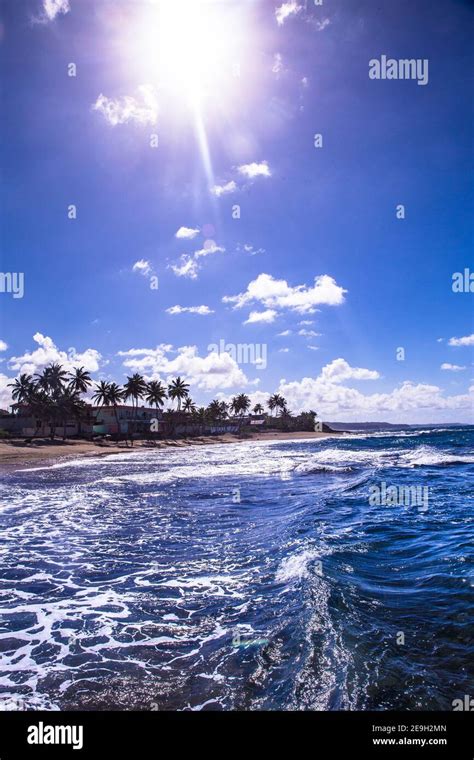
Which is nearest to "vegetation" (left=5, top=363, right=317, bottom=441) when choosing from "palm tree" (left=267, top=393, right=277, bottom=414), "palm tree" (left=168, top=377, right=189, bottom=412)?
"palm tree" (left=168, top=377, right=189, bottom=412)

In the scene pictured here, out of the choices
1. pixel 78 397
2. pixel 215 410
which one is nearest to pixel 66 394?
pixel 78 397

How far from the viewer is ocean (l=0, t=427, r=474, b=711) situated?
15.7ft

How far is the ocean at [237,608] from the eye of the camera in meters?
4.79

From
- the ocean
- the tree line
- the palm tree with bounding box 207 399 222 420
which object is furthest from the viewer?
the palm tree with bounding box 207 399 222 420

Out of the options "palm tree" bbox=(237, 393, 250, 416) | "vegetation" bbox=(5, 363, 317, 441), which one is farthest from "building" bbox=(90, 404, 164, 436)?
"palm tree" bbox=(237, 393, 250, 416)

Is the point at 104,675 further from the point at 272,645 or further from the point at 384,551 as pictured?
the point at 384,551

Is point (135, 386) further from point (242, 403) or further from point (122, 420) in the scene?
point (242, 403)

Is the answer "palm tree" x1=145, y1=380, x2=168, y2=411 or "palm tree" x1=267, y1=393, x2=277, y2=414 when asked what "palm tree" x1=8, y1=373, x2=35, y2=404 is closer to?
"palm tree" x1=145, y1=380, x2=168, y2=411

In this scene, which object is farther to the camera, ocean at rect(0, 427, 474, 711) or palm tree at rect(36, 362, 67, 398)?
palm tree at rect(36, 362, 67, 398)

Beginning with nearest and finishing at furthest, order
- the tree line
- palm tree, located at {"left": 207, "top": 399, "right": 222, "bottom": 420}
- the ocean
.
A: 1. the ocean
2. the tree line
3. palm tree, located at {"left": 207, "top": 399, "right": 222, "bottom": 420}

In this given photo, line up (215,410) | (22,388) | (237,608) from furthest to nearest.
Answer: (215,410) → (22,388) → (237,608)

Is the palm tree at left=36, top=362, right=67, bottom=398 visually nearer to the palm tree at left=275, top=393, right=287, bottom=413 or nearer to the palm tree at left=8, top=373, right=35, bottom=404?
the palm tree at left=8, top=373, right=35, bottom=404

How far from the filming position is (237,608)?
7043 millimetres

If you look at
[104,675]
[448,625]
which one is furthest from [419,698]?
[104,675]
